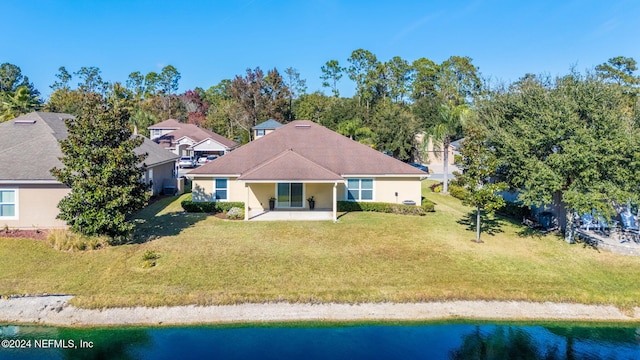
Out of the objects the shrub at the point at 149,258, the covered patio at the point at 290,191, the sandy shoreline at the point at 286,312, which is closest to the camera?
the sandy shoreline at the point at 286,312

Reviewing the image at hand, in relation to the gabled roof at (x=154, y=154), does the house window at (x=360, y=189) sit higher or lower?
lower

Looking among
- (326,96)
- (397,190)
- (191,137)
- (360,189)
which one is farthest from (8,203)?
(326,96)

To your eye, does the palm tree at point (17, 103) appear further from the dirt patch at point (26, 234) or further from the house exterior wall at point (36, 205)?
the dirt patch at point (26, 234)

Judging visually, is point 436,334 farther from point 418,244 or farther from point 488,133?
point 488,133

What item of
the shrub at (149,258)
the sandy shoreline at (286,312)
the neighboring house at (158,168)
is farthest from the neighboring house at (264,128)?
the sandy shoreline at (286,312)

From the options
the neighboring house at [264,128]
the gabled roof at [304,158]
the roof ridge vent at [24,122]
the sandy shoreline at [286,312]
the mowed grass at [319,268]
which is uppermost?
the neighboring house at [264,128]

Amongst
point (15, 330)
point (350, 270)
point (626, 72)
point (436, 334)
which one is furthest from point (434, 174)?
point (626, 72)

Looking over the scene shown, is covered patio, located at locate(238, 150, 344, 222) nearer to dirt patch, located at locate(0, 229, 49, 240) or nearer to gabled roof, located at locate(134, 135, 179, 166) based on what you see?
gabled roof, located at locate(134, 135, 179, 166)
